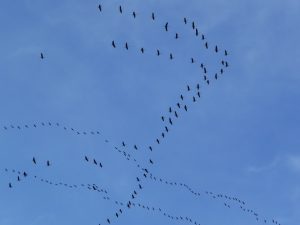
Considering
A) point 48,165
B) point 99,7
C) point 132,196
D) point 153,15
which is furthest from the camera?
point 132,196

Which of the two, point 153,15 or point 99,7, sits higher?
point 153,15

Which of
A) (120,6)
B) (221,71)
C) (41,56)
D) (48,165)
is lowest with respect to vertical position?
(48,165)

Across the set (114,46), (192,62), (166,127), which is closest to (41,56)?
(114,46)

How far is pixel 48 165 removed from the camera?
201ft

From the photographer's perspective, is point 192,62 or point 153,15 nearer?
point 153,15

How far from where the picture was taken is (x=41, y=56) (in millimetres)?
59688

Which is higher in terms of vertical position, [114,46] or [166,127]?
[166,127]

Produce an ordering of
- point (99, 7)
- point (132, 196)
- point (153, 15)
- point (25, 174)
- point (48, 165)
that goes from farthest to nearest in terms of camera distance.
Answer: point (132, 196) → point (25, 174) → point (48, 165) → point (153, 15) → point (99, 7)

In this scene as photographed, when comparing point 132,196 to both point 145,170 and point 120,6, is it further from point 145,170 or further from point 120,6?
point 120,6

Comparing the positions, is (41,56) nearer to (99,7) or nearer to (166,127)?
(99,7)

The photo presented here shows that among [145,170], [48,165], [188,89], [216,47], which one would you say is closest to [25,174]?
[48,165]

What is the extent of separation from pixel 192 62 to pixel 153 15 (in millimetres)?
8050

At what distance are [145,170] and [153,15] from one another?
79.9 feet

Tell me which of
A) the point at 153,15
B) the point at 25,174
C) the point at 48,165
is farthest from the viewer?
the point at 25,174
